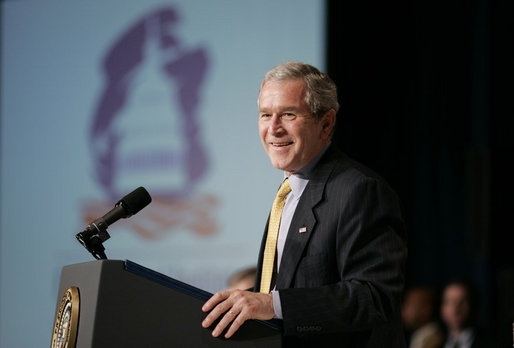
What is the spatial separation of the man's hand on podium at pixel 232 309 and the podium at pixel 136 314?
1.2 inches

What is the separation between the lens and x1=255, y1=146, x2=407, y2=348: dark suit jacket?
1802 mm

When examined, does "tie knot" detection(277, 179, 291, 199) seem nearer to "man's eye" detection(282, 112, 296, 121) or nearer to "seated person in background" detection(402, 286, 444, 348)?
"man's eye" detection(282, 112, 296, 121)

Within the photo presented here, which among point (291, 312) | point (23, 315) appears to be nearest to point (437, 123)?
point (23, 315)

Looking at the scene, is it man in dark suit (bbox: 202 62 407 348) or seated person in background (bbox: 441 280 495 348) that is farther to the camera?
seated person in background (bbox: 441 280 495 348)

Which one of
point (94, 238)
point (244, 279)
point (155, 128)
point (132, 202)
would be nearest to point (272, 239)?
point (132, 202)

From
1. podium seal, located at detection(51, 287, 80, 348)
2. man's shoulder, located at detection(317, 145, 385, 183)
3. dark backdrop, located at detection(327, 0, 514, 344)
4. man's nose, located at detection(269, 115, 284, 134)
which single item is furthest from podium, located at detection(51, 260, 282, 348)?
dark backdrop, located at detection(327, 0, 514, 344)

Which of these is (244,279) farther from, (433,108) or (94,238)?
(433,108)

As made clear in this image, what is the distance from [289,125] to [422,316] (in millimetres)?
4294

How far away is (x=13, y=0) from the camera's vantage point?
6152 mm

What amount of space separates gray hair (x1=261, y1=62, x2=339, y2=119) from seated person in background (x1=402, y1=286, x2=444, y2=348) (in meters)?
4.15

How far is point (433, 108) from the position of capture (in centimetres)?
616

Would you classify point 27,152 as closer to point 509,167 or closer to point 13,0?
point 13,0

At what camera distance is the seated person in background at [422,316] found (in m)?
5.93

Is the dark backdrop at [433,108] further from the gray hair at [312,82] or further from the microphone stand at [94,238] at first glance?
the microphone stand at [94,238]
